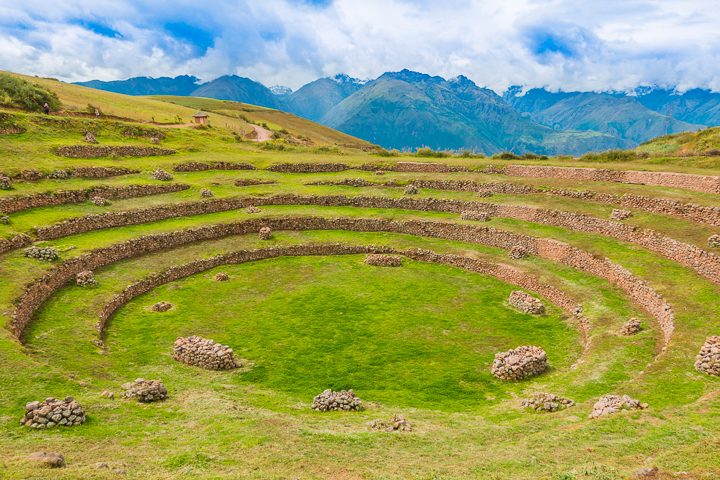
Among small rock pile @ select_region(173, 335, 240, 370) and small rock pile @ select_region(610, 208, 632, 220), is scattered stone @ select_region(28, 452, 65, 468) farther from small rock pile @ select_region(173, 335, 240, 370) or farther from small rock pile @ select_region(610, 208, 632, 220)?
small rock pile @ select_region(610, 208, 632, 220)

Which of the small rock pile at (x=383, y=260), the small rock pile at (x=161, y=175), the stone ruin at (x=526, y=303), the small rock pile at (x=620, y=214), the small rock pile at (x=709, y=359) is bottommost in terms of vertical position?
the small rock pile at (x=709, y=359)

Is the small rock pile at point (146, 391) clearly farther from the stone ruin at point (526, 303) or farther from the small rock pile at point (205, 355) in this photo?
the stone ruin at point (526, 303)

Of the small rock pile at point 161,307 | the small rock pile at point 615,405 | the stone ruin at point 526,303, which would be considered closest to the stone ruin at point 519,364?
the small rock pile at point 615,405

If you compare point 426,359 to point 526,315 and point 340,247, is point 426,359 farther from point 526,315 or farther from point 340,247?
point 340,247

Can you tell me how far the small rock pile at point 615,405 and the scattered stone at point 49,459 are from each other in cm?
1565

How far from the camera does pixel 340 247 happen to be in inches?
1614

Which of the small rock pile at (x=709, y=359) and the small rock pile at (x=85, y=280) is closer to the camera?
the small rock pile at (x=709, y=359)

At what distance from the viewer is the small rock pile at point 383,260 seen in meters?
37.6

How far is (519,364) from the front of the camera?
69.1ft

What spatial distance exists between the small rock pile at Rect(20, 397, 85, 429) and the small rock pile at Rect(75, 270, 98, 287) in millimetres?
16278

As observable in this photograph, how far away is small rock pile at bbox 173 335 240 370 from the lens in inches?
834

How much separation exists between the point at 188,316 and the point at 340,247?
16.7 meters

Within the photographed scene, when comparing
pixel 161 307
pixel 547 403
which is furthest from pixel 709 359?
pixel 161 307

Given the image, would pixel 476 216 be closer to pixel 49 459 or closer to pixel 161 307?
pixel 161 307
